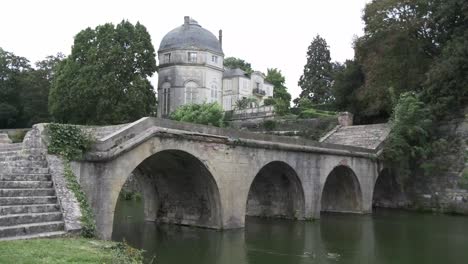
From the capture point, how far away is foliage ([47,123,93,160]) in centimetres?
1157

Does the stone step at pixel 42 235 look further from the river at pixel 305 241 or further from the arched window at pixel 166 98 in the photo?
the arched window at pixel 166 98

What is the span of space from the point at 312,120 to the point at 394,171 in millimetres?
8337

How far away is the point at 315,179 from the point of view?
69.3 ft

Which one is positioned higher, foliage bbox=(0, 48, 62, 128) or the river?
foliage bbox=(0, 48, 62, 128)

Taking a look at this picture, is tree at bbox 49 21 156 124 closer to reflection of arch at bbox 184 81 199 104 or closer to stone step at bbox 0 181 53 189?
reflection of arch at bbox 184 81 199 104

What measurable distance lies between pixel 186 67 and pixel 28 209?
39.7 m

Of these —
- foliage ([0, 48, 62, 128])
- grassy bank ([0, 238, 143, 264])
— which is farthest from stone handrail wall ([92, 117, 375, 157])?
foliage ([0, 48, 62, 128])

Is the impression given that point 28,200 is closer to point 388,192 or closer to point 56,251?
point 56,251

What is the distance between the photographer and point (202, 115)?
36906mm

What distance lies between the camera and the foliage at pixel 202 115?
36.9 meters

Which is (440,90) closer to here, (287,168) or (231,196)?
(287,168)

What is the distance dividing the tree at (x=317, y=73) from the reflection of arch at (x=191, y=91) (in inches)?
580

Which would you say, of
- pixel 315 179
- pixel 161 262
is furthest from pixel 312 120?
pixel 161 262

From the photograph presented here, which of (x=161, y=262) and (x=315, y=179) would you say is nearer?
(x=161, y=262)
